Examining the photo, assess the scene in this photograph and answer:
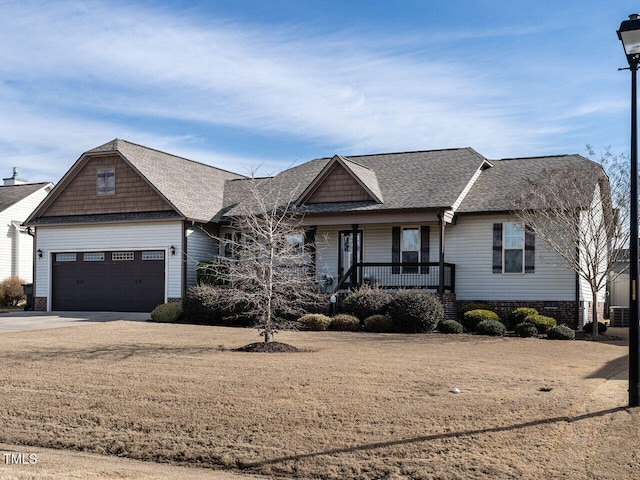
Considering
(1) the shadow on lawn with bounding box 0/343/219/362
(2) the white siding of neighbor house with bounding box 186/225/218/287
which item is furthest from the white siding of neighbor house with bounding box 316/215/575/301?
(1) the shadow on lawn with bounding box 0/343/219/362

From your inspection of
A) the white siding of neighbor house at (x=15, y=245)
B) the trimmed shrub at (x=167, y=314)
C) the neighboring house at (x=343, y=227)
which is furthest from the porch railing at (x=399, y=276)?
the white siding of neighbor house at (x=15, y=245)

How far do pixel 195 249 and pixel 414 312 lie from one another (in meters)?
10.9

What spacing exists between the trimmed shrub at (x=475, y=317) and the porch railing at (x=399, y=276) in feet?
7.52

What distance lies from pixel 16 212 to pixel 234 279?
2791 cm

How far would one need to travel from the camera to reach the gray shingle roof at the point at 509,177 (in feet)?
84.3

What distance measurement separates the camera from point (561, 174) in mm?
24391

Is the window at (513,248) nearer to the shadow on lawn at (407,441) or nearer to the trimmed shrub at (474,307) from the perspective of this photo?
the trimmed shrub at (474,307)

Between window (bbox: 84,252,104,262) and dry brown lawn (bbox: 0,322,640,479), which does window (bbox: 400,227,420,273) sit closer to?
dry brown lawn (bbox: 0,322,640,479)

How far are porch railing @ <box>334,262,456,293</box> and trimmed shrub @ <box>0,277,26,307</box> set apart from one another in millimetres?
18749

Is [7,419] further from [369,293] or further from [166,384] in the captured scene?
[369,293]

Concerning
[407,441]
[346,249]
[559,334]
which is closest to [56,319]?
[346,249]

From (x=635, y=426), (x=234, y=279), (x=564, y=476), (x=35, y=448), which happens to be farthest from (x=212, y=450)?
(x=234, y=279)

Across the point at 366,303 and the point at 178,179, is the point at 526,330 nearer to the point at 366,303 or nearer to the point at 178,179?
the point at 366,303

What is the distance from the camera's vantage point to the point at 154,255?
29.5 metres
